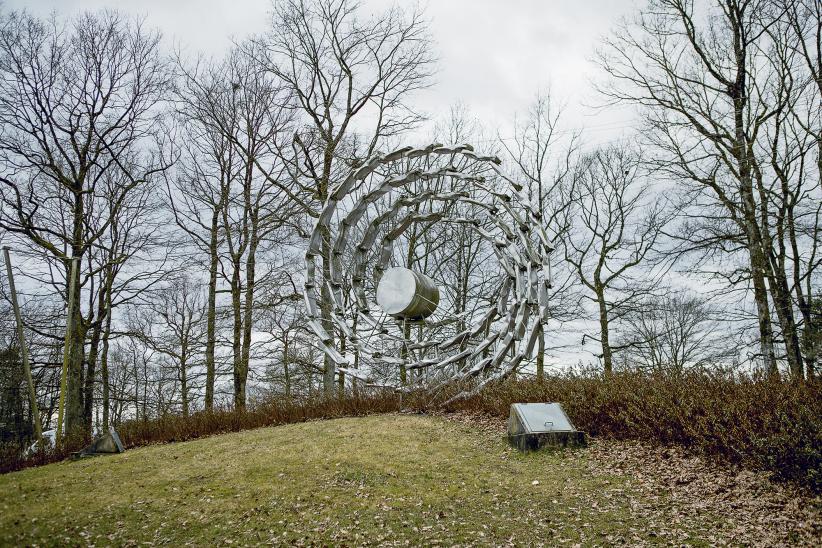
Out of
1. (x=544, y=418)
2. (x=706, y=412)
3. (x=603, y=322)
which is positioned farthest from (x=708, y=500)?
(x=603, y=322)

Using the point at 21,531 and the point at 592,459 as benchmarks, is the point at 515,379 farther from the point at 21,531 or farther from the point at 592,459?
the point at 21,531

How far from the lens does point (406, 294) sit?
35.0 feet

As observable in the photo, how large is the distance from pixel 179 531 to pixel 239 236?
1194 centimetres

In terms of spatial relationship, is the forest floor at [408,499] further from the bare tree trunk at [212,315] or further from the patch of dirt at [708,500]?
the bare tree trunk at [212,315]

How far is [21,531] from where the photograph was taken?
231 inches

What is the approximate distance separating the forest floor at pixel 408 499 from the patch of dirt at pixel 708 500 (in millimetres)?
17

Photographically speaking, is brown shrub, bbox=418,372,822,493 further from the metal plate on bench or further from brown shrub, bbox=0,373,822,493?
the metal plate on bench

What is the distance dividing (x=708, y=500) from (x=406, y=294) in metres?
5.97

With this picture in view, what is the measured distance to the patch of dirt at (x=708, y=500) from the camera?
5.17m

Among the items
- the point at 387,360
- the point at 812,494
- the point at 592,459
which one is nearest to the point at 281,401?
the point at 387,360

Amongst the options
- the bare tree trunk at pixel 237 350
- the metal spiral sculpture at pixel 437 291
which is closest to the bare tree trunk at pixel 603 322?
the metal spiral sculpture at pixel 437 291

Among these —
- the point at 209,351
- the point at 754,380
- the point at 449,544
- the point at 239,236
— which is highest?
the point at 239,236

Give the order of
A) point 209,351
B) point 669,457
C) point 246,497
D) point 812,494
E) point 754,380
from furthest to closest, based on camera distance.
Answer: point 209,351 < point 754,380 < point 669,457 < point 246,497 < point 812,494

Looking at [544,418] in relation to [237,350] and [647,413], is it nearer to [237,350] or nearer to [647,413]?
[647,413]
